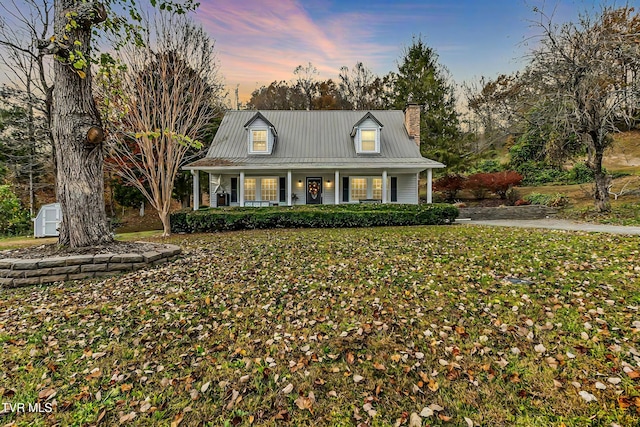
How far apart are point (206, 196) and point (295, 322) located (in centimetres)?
2794

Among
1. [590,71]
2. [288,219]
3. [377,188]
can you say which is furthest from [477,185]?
[288,219]

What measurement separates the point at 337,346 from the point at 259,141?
1471 cm

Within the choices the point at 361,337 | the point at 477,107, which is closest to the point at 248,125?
the point at 361,337

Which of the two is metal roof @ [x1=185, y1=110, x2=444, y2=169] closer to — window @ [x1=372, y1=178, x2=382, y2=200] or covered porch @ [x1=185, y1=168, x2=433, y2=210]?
covered porch @ [x1=185, y1=168, x2=433, y2=210]

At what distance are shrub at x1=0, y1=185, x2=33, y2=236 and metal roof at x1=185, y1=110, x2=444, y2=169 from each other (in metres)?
8.63

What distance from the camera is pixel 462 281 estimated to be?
15.5 feet

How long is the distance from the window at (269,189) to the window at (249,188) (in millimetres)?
406

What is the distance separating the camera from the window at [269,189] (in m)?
16.7

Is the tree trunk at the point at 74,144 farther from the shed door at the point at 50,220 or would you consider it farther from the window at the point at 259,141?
the shed door at the point at 50,220

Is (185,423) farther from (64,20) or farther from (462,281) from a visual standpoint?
(64,20)

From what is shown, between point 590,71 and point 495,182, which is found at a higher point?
point 590,71

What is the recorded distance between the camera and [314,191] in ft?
55.6

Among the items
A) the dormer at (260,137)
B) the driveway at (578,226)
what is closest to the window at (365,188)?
the dormer at (260,137)

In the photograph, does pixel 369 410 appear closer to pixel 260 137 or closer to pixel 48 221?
pixel 260 137
